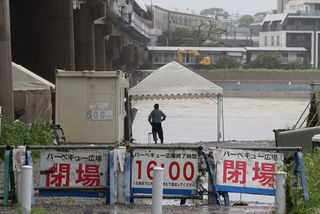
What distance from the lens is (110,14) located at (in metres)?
79.3

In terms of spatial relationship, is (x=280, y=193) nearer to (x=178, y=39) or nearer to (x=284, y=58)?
(x=284, y=58)

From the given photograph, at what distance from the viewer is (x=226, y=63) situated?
170 metres

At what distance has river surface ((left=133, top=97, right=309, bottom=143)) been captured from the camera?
4834 centimetres

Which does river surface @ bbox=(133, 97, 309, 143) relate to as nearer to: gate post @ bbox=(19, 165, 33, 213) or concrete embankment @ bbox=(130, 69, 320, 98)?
gate post @ bbox=(19, 165, 33, 213)

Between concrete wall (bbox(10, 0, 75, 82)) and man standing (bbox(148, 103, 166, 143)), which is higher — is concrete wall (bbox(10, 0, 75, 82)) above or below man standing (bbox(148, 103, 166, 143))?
above

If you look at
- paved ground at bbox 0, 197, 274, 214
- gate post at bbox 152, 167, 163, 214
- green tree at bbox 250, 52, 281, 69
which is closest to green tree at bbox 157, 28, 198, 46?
green tree at bbox 250, 52, 281, 69

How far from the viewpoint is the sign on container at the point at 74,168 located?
13.5m

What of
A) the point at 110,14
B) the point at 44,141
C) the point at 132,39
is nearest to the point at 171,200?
the point at 44,141

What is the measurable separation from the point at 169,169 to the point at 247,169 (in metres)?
1.10

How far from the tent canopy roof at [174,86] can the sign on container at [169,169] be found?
22692 millimetres

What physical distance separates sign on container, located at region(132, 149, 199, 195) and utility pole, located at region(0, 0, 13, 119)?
1358 centimetres

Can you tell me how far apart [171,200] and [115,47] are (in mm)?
79464

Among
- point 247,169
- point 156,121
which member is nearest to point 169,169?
point 247,169

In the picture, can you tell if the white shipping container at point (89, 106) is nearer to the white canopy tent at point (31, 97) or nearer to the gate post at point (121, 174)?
the white canopy tent at point (31, 97)
